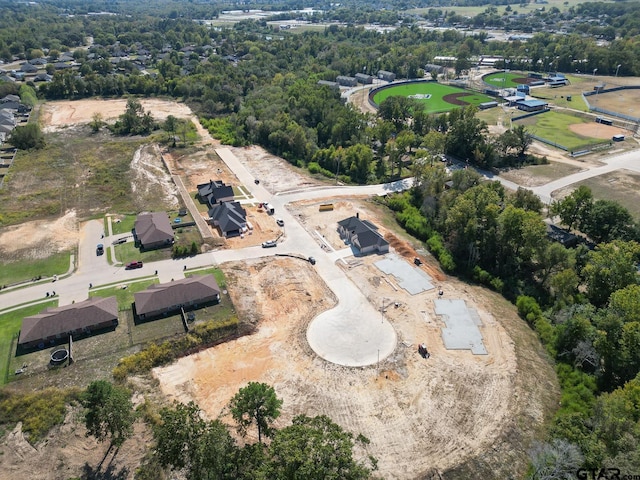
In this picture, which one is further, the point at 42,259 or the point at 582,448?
the point at 42,259

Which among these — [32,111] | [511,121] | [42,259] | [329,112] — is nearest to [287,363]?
[42,259]

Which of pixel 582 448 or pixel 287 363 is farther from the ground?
pixel 582 448

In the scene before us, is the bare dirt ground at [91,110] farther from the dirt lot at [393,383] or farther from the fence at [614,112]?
the fence at [614,112]

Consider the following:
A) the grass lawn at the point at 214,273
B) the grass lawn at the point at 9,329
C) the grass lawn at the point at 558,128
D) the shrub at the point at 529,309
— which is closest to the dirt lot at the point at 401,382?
the shrub at the point at 529,309

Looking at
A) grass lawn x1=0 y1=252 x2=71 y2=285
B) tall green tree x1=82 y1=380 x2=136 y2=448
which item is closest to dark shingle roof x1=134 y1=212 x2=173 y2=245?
grass lawn x1=0 y1=252 x2=71 y2=285

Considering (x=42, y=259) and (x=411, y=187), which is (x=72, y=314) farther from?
(x=411, y=187)

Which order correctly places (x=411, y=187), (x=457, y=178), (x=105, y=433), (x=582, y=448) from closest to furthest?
(x=582, y=448)
(x=105, y=433)
(x=457, y=178)
(x=411, y=187)
